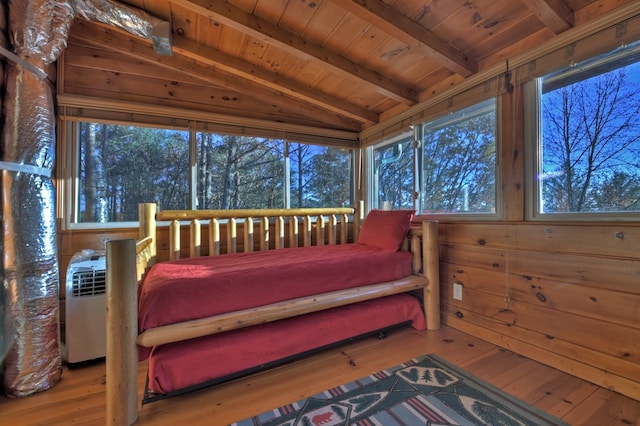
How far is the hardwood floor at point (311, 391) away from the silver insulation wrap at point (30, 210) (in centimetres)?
18

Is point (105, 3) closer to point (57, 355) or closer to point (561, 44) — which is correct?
point (57, 355)

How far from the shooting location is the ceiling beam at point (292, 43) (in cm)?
161

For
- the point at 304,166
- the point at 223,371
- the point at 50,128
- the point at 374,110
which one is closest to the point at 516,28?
the point at 374,110

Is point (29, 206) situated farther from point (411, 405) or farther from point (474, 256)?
point (474, 256)

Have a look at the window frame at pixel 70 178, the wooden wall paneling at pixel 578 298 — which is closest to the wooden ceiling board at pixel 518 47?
the wooden wall paneling at pixel 578 298

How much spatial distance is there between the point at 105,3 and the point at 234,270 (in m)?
1.82

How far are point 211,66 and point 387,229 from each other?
203 centimetres

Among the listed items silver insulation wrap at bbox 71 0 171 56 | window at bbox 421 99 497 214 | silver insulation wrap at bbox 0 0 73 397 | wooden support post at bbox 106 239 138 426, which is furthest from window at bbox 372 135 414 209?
silver insulation wrap at bbox 0 0 73 397

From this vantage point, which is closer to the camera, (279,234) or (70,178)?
(70,178)

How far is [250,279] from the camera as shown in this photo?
152cm

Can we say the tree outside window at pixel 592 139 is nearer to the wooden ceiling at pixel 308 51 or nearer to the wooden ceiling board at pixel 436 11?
the wooden ceiling at pixel 308 51

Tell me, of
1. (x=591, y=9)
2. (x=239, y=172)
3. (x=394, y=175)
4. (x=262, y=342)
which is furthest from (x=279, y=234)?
(x=591, y=9)

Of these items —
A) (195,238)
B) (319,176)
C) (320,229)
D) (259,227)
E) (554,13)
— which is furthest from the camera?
(319,176)

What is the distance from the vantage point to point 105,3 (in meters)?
1.70
